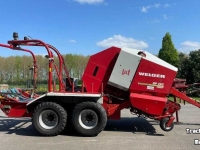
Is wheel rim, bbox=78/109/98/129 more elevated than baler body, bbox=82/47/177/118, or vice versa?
baler body, bbox=82/47/177/118

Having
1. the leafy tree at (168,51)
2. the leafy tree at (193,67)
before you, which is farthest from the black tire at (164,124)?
the leafy tree at (168,51)

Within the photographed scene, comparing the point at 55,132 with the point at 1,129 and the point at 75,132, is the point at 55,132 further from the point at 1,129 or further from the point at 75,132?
the point at 1,129

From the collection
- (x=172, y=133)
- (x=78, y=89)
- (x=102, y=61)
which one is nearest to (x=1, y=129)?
(x=78, y=89)

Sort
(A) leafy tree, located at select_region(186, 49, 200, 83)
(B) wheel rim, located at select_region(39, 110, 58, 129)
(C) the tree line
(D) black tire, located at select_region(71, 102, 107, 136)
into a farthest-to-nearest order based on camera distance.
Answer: (A) leafy tree, located at select_region(186, 49, 200, 83) → (C) the tree line → (B) wheel rim, located at select_region(39, 110, 58, 129) → (D) black tire, located at select_region(71, 102, 107, 136)

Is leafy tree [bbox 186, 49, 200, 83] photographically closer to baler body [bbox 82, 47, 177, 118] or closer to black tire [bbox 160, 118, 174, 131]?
black tire [bbox 160, 118, 174, 131]

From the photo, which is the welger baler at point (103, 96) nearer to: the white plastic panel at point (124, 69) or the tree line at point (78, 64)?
the white plastic panel at point (124, 69)

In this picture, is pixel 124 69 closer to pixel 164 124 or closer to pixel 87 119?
pixel 87 119

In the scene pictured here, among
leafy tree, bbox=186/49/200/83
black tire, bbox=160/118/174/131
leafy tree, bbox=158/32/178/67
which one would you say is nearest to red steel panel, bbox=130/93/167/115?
black tire, bbox=160/118/174/131

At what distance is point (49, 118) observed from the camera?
759cm

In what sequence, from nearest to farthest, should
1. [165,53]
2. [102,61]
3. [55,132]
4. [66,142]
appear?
1. [66,142]
2. [55,132]
3. [102,61]
4. [165,53]

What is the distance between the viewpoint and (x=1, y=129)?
8422mm

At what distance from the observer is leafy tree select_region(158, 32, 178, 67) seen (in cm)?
3000

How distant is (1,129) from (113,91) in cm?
371

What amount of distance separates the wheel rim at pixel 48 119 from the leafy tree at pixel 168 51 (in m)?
24.2
